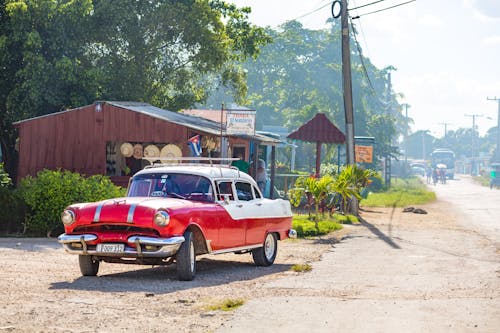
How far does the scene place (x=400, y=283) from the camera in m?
12.6

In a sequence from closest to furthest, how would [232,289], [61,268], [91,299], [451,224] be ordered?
[91,299] < [232,289] < [61,268] < [451,224]

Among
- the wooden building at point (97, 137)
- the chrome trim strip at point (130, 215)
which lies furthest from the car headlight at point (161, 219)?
the wooden building at point (97, 137)

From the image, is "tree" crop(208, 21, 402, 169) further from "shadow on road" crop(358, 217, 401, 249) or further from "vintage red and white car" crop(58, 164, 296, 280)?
"vintage red and white car" crop(58, 164, 296, 280)

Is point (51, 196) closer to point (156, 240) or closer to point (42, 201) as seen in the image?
point (42, 201)

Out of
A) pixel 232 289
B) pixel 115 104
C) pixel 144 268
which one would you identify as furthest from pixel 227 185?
pixel 115 104

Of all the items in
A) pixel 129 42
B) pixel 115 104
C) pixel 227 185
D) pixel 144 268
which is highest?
pixel 129 42

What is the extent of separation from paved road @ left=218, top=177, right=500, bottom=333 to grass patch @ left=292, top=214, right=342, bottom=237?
1072mm

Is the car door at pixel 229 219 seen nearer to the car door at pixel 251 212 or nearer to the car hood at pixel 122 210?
the car door at pixel 251 212

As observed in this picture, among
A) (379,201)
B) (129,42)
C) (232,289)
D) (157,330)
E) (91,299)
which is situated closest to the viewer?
(157,330)

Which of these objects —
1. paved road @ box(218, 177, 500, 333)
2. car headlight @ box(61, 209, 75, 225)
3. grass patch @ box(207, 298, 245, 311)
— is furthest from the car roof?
grass patch @ box(207, 298, 245, 311)

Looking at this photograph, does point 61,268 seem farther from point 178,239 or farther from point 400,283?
point 400,283

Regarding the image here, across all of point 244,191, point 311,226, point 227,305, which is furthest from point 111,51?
point 227,305

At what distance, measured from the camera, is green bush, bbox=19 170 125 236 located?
1978cm

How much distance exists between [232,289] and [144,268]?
2.91 m
